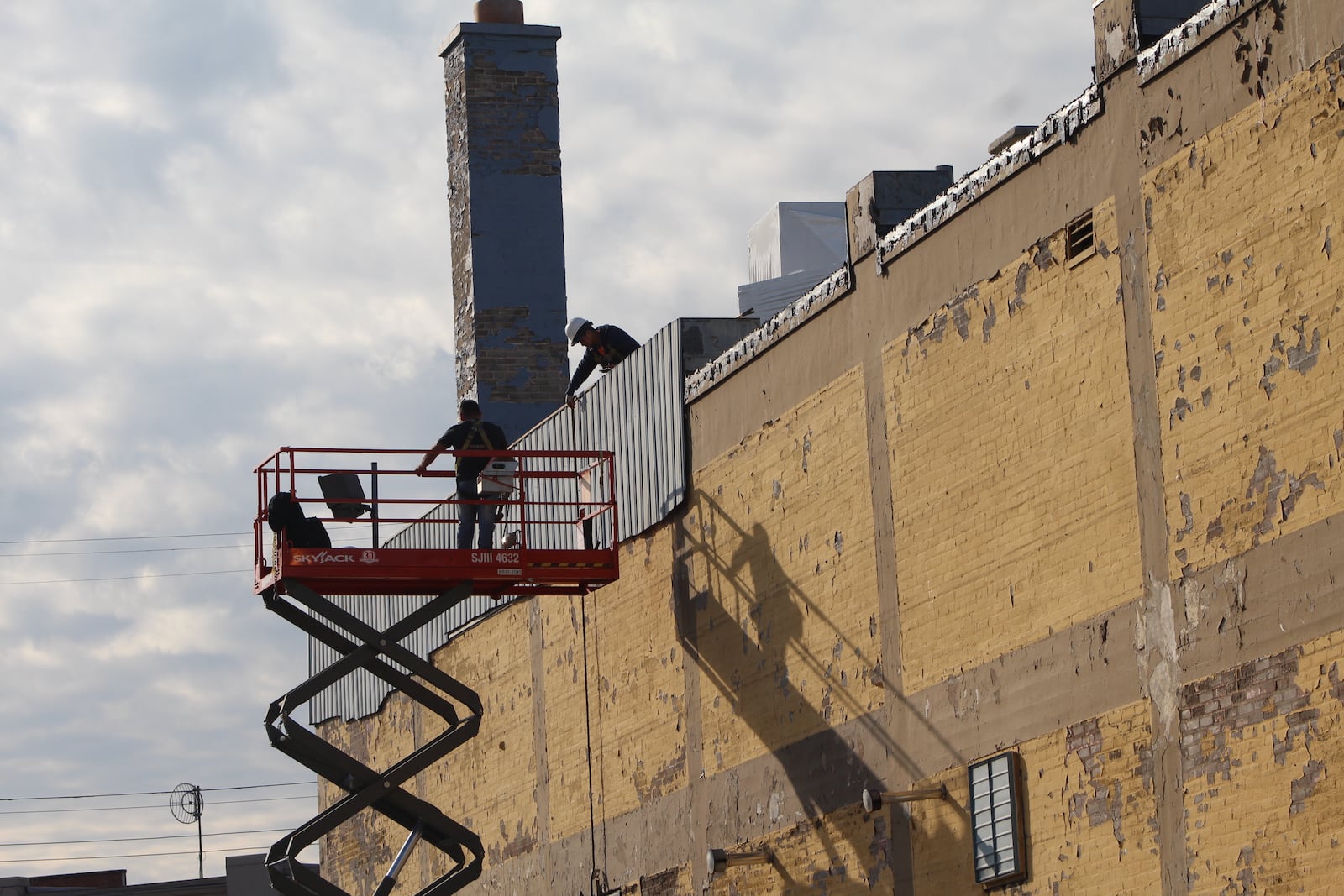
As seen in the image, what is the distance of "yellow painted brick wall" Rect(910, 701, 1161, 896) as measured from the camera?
491 inches

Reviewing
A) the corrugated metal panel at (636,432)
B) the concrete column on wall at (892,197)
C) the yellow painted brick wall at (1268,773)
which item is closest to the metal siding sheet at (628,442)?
the corrugated metal panel at (636,432)

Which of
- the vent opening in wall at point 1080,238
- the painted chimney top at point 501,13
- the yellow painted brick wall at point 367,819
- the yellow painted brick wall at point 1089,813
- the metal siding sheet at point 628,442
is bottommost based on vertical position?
the yellow painted brick wall at point 1089,813

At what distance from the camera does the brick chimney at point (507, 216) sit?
28656mm

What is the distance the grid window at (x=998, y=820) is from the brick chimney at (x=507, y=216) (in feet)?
48.6

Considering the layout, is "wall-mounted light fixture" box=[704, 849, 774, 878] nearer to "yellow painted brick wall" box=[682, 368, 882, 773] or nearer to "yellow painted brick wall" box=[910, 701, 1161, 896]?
"yellow painted brick wall" box=[682, 368, 882, 773]

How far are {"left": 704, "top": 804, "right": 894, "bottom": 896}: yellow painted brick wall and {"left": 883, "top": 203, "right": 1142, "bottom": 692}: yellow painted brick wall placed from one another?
1.35 m

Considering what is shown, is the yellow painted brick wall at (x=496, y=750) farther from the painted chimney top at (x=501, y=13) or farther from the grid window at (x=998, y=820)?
the painted chimney top at (x=501, y=13)

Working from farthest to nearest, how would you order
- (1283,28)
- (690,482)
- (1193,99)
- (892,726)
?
(690,482) → (892,726) → (1193,99) → (1283,28)

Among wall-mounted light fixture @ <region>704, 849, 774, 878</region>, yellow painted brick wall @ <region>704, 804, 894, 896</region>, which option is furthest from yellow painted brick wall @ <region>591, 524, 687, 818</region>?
wall-mounted light fixture @ <region>704, 849, 774, 878</region>

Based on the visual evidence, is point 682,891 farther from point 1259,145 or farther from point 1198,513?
point 1259,145

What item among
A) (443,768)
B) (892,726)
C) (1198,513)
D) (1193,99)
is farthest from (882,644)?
(443,768)

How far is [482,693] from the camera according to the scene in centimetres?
2345

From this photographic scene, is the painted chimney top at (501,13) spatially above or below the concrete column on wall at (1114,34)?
above

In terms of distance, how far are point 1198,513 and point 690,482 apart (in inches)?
298
